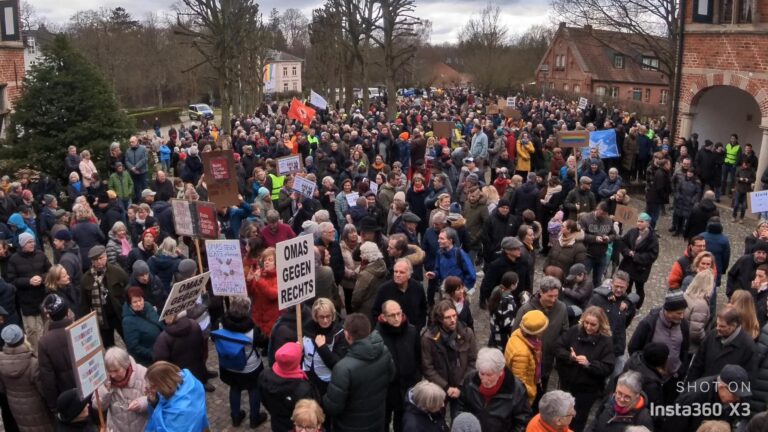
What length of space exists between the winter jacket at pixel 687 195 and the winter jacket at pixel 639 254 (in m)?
4.72

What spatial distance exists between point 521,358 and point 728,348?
1.80m

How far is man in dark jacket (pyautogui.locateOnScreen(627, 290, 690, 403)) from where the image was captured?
5.96 m

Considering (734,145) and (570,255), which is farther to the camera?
(734,145)

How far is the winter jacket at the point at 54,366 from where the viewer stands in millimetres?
5539

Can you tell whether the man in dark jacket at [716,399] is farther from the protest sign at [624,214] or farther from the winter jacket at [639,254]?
the protest sign at [624,214]

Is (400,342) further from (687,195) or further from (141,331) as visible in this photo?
(687,195)

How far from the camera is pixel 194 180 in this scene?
15625 millimetres

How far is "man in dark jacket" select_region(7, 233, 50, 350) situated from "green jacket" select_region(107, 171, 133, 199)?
19.1 feet

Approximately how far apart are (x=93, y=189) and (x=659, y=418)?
11163mm

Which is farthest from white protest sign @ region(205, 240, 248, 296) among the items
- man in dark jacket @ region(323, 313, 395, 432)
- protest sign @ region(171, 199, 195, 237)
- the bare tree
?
the bare tree

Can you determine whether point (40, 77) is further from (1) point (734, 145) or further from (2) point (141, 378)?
(1) point (734, 145)

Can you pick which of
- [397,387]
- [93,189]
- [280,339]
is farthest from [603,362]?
[93,189]

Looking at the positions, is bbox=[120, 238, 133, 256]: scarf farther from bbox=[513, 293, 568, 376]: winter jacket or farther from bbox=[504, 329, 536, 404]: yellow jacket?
bbox=[504, 329, 536, 404]: yellow jacket

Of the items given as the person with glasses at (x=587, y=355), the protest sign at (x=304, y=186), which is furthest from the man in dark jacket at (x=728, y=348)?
the protest sign at (x=304, y=186)
